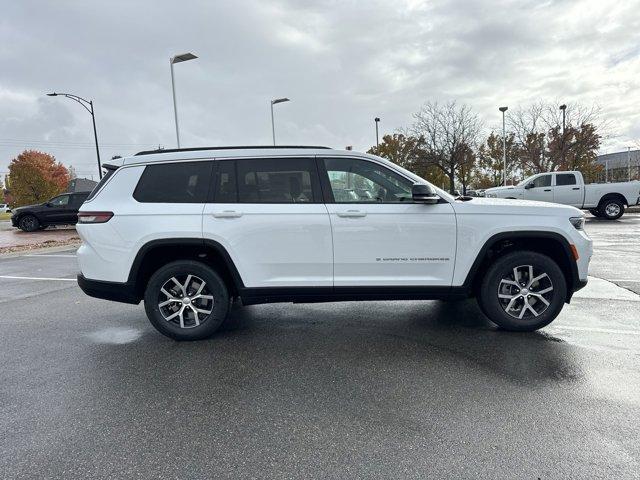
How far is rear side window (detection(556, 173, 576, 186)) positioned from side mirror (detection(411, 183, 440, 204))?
15.7 m

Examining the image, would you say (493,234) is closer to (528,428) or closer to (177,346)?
(528,428)

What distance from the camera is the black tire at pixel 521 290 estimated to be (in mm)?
4262

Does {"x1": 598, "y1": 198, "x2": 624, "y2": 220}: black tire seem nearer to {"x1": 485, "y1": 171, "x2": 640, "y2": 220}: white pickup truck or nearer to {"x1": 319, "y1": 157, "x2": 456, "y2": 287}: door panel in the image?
{"x1": 485, "y1": 171, "x2": 640, "y2": 220}: white pickup truck

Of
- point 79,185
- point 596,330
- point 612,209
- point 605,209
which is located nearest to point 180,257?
point 596,330

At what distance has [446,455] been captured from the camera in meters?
2.49

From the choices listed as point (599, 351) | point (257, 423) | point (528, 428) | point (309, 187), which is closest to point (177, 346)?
point (257, 423)

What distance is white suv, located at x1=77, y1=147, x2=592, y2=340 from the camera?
4172 mm

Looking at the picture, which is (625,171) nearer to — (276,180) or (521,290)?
(521,290)

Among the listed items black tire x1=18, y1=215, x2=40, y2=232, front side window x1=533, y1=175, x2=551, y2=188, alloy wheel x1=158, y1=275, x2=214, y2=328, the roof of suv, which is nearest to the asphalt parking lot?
alloy wheel x1=158, y1=275, x2=214, y2=328

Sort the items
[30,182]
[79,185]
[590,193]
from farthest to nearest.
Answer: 1. [79,185]
2. [30,182]
3. [590,193]

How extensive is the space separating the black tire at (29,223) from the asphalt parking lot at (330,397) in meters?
16.6

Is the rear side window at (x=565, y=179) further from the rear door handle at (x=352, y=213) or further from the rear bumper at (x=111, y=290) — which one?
the rear bumper at (x=111, y=290)

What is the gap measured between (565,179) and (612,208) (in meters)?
2.22

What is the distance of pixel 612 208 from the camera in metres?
17.1
